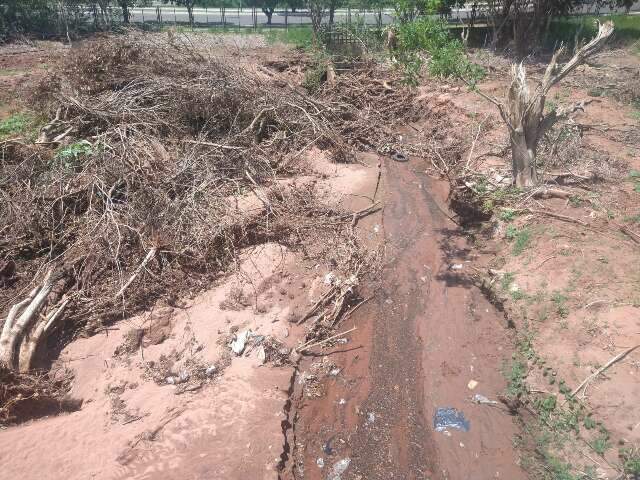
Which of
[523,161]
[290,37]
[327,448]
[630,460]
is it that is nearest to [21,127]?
[327,448]

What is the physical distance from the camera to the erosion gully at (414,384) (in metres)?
3.78

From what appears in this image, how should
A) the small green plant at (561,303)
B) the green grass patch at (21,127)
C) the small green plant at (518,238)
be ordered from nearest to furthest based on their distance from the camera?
1. the small green plant at (561,303)
2. the small green plant at (518,238)
3. the green grass patch at (21,127)

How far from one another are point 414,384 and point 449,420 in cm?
48

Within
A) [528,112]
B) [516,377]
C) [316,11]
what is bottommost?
[516,377]

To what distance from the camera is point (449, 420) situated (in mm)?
4086

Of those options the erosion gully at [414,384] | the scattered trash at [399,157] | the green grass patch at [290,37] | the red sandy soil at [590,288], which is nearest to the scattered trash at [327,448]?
the erosion gully at [414,384]

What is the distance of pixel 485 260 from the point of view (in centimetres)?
575

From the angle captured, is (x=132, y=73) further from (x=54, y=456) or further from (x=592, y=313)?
(x=592, y=313)

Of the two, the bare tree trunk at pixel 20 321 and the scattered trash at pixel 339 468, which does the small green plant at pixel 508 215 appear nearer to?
the scattered trash at pixel 339 468

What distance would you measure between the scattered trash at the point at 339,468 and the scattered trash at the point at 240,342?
140cm

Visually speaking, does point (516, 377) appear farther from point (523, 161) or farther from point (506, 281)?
point (523, 161)

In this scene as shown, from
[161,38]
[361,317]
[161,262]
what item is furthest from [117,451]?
[161,38]

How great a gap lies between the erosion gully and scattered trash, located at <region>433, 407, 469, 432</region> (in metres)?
0.05

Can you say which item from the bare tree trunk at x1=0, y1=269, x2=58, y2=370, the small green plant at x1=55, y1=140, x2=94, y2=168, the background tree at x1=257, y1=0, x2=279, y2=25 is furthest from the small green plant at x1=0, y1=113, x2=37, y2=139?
the background tree at x1=257, y1=0, x2=279, y2=25
